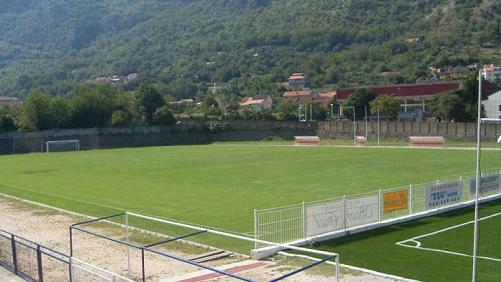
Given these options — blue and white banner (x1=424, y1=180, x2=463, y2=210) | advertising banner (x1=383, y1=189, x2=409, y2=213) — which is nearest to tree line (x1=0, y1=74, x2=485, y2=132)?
blue and white banner (x1=424, y1=180, x2=463, y2=210)

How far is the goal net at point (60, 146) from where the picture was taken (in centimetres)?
10025

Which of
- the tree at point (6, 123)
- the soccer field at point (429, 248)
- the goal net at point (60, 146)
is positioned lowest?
the goal net at point (60, 146)

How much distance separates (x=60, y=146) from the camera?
101188mm

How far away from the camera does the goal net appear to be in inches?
3947

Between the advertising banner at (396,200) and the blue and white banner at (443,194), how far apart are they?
1421 mm

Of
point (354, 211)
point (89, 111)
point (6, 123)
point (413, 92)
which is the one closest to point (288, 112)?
point (413, 92)

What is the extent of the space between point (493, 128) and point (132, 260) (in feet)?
221

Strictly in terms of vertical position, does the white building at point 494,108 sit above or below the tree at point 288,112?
above

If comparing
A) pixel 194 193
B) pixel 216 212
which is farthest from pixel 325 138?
pixel 216 212

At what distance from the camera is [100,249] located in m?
21.3

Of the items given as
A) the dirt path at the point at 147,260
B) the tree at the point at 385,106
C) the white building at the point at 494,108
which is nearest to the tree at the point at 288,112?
the tree at the point at 385,106

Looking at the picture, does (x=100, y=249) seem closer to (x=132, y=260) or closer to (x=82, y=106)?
(x=132, y=260)

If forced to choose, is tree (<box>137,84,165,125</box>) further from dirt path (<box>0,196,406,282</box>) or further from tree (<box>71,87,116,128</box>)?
dirt path (<box>0,196,406,282</box>)

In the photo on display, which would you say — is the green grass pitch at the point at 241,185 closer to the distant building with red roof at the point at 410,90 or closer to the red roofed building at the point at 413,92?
the red roofed building at the point at 413,92
